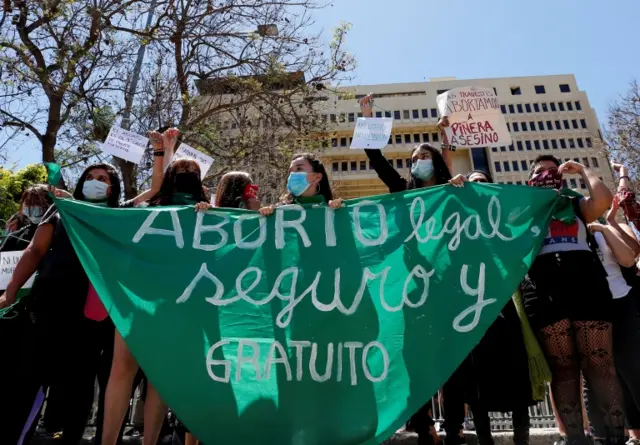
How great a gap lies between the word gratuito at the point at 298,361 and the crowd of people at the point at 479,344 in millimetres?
485

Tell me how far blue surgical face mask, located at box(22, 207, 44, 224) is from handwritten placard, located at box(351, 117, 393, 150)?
2393mm

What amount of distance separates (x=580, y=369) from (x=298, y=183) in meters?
2.13

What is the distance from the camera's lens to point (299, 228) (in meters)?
3.06

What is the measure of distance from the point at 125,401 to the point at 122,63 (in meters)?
8.34

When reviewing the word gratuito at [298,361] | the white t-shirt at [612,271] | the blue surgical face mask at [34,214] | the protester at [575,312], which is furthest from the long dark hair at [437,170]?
the blue surgical face mask at [34,214]

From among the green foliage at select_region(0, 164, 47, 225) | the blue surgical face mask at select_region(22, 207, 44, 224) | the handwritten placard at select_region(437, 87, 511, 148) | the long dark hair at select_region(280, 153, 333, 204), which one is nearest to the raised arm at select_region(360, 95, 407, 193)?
the long dark hair at select_region(280, 153, 333, 204)

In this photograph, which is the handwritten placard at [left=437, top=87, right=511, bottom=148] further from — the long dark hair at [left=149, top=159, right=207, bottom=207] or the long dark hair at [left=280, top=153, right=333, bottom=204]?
the long dark hair at [left=149, top=159, right=207, bottom=207]

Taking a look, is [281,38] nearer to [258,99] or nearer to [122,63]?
[258,99]

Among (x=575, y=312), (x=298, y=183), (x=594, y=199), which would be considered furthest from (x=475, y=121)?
(x=575, y=312)

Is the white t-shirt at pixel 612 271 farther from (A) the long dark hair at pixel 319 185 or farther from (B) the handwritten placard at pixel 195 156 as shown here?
(B) the handwritten placard at pixel 195 156

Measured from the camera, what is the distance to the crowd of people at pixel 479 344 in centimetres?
274

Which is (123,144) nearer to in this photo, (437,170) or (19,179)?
(437,170)

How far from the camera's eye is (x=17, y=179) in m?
16.3

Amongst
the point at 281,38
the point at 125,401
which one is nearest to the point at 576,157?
the point at 281,38
